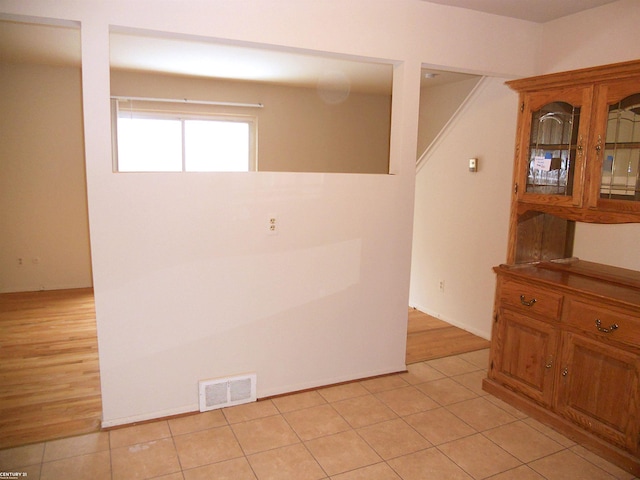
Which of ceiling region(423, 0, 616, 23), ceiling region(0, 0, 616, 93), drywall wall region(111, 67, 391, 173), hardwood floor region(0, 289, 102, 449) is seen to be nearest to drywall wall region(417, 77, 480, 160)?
ceiling region(0, 0, 616, 93)

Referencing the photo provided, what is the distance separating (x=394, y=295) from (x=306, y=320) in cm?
66

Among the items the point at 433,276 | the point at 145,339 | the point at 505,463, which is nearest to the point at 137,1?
the point at 145,339

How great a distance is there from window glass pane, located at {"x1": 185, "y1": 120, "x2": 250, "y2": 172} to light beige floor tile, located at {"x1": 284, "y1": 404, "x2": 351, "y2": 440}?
3824 mm

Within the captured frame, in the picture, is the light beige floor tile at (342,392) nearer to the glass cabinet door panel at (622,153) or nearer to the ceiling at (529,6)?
the glass cabinet door panel at (622,153)

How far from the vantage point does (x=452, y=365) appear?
3.44 metres

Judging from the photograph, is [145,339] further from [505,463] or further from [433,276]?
[433,276]

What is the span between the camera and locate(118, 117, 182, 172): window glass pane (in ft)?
18.2

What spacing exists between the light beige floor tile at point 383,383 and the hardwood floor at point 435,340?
0.29 meters

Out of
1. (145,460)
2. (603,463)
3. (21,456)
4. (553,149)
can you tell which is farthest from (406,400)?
(21,456)

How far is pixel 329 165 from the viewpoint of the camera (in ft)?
21.8

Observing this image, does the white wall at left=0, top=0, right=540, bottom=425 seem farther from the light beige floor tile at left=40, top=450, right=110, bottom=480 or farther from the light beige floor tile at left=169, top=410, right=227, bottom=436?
the light beige floor tile at left=40, top=450, right=110, bottom=480

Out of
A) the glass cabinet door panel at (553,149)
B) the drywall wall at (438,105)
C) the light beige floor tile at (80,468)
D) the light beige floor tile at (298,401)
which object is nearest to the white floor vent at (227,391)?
the light beige floor tile at (298,401)

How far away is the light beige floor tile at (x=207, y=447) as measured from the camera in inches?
90.0

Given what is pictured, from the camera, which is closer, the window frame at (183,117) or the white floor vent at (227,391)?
the white floor vent at (227,391)
